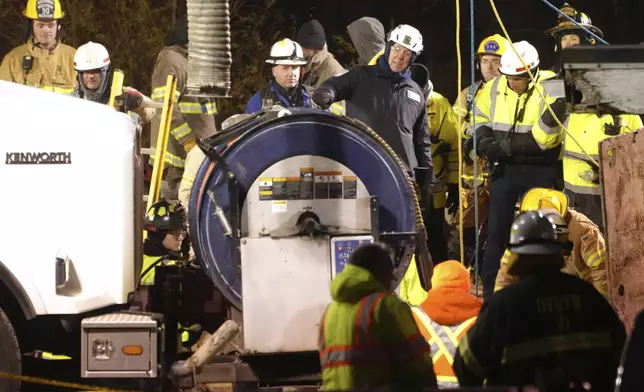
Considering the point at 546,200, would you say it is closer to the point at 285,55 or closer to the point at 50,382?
the point at 285,55

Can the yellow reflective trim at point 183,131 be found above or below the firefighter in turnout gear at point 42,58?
below

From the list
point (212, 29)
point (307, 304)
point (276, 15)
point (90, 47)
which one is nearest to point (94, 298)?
point (307, 304)

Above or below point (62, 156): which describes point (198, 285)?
below

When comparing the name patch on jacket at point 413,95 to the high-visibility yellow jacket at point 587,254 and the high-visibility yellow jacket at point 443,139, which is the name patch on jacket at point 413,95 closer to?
the high-visibility yellow jacket at point 443,139

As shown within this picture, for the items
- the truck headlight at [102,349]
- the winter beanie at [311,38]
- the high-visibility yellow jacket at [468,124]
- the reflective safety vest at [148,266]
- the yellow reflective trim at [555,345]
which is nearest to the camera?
the yellow reflective trim at [555,345]

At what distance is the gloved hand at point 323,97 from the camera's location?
11.6 m

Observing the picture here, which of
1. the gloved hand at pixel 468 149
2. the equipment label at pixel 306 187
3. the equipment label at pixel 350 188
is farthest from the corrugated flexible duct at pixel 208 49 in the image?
the gloved hand at pixel 468 149

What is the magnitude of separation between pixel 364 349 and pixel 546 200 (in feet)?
15.4

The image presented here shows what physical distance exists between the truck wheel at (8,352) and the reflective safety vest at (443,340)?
2655mm

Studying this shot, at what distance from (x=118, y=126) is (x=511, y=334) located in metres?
3.57

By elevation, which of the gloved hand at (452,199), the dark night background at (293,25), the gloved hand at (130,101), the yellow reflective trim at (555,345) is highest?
the dark night background at (293,25)

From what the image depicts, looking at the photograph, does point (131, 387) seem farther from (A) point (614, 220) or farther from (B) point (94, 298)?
(A) point (614, 220)

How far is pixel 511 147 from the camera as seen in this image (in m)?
12.9

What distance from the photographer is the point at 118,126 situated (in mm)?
9359
